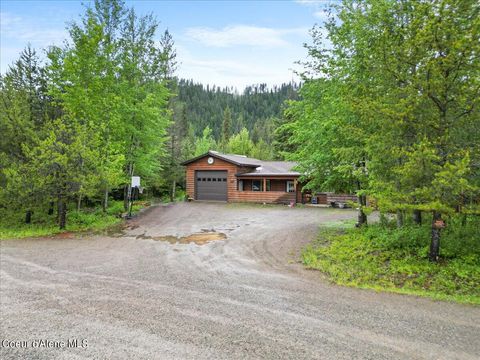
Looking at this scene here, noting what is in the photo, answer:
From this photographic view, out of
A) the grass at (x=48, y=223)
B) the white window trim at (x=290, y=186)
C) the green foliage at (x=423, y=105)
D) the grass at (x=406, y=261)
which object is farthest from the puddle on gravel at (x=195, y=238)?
the white window trim at (x=290, y=186)

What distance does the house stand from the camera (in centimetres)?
2238

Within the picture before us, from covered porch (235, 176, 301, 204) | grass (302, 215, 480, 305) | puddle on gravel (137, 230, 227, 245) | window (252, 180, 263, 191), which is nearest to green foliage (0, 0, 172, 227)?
puddle on gravel (137, 230, 227, 245)

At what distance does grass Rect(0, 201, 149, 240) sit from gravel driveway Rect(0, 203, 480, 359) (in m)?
3.85

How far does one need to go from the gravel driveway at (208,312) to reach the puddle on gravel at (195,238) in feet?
5.01

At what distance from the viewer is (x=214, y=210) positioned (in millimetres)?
19109

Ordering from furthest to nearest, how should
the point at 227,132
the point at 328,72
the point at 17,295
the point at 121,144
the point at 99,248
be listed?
the point at 227,132, the point at 121,144, the point at 328,72, the point at 99,248, the point at 17,295

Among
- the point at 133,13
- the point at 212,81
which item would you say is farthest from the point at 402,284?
the point at 212,81

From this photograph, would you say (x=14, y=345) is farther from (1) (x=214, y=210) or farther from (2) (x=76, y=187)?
(1) (x=214, y=210)

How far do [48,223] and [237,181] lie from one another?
1314 cm

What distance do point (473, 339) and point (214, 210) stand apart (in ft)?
52.0

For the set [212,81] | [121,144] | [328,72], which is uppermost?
[212,81]

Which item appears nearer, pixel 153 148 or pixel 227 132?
pixel 153 148

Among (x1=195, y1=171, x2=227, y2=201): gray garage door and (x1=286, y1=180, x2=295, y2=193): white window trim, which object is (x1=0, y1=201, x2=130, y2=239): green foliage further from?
(x1=286, y1=180, x2=295, y2=193): white window trim

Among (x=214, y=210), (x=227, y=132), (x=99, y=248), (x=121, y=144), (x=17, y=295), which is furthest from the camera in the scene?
(x=227, y=132)
